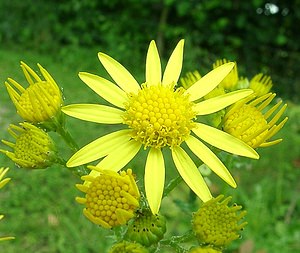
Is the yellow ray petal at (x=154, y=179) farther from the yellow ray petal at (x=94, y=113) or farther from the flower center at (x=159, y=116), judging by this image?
the yellow ray petal at (x=94, y=113)

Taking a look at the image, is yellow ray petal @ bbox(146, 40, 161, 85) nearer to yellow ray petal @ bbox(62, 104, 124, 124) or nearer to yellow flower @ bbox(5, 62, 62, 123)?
yellow ray petal @ bbox(62, 104, 124, 124)

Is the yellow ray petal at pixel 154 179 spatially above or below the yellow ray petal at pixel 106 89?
below

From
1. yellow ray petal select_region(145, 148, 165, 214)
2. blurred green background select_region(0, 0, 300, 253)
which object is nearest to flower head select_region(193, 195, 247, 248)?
yellow ray petal select_region(145, 148, 165, 214)

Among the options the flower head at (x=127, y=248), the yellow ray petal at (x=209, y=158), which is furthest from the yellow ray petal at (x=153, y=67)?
the flower head at (x=127, y=248)

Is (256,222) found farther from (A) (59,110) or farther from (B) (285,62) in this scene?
(B) (285,62)

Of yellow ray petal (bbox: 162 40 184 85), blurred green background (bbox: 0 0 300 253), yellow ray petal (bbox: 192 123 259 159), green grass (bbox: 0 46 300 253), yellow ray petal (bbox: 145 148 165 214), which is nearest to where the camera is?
yellow ray petal (bbox: 145 148 165 214)

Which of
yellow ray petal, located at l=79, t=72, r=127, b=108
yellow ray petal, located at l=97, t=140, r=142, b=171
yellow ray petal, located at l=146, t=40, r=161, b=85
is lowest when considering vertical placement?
yellow ray petal, located at l=97, t=140, r=142, b=171
